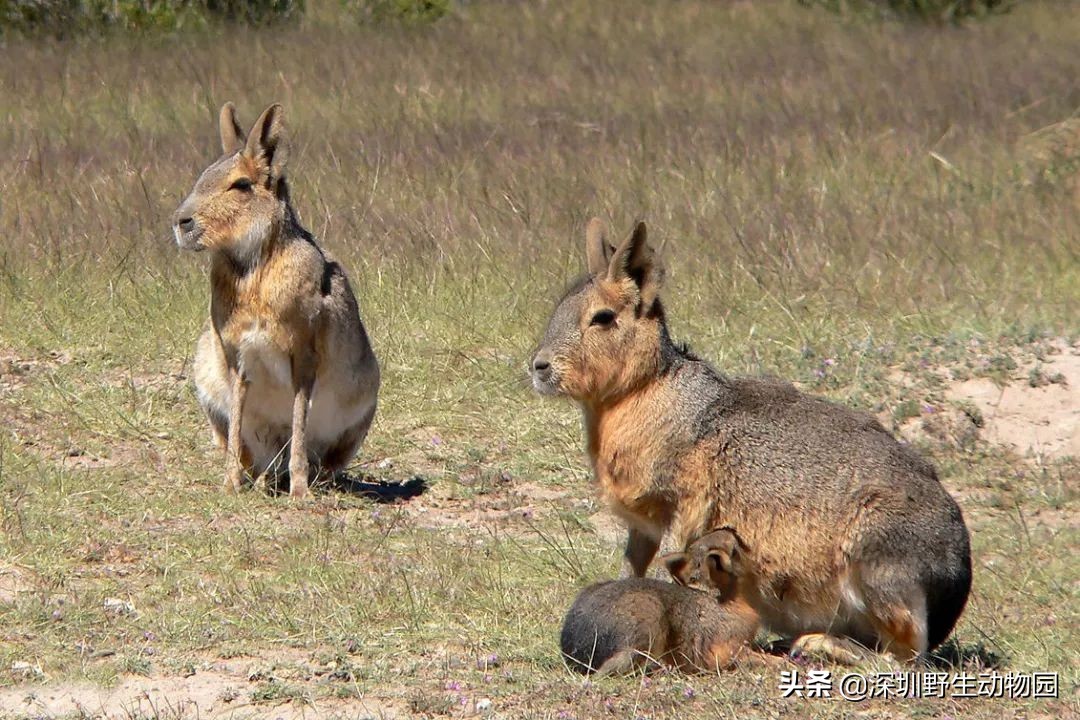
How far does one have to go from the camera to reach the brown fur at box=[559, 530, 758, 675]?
4977 mm

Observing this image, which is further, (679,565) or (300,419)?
(300,419)

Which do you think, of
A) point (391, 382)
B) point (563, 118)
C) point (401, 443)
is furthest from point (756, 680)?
point (563, 118)

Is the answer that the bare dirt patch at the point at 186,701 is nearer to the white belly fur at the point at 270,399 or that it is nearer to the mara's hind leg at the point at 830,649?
the mara's hind leg at the point at 830,649

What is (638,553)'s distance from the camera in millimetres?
5688

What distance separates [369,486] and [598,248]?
2.39m

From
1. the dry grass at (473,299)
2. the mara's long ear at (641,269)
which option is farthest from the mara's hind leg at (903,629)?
the mara's long ear at (641,269)

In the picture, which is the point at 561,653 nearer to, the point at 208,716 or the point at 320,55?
the point at 208,716

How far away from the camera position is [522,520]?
716cm

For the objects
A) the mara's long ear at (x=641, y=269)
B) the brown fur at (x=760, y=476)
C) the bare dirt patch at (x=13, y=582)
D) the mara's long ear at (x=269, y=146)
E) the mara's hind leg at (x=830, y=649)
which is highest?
the mara's long ear at (x=269, y=146)

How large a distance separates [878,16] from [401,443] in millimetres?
15632

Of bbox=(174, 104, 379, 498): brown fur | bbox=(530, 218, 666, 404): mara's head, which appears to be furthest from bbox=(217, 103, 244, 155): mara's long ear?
bbox=(530, 218, 666, 404): mara's head

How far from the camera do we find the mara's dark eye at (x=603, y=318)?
5.62 metres

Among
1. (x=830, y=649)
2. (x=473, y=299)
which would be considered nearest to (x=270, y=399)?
(x=473, y=299)

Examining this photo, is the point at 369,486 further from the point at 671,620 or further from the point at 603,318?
the point at 671,620
